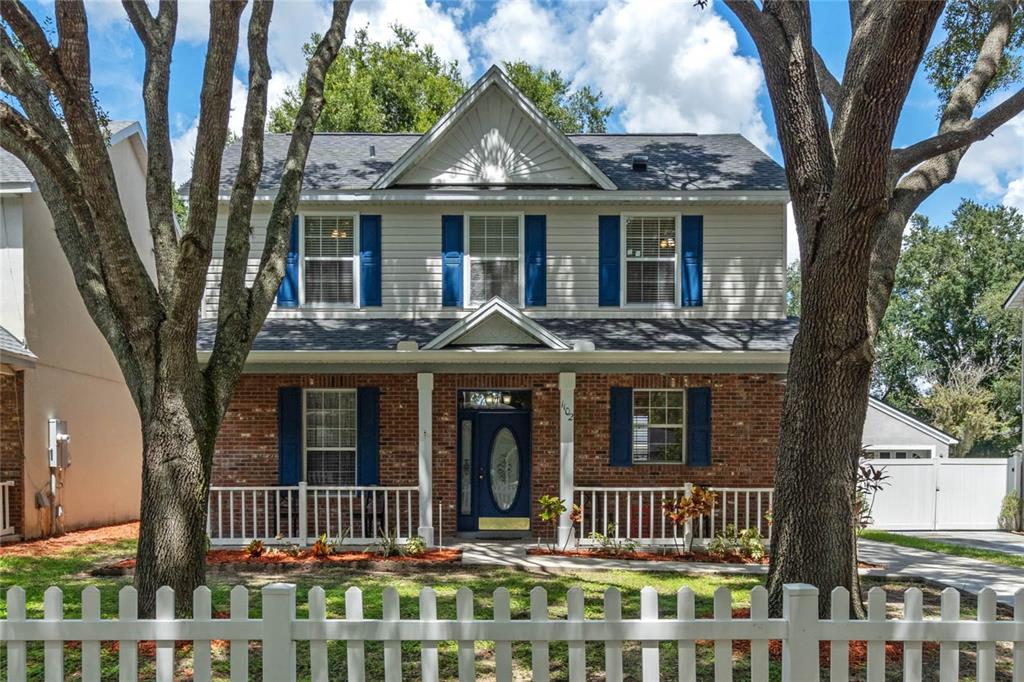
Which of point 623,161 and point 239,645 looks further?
point 623,161

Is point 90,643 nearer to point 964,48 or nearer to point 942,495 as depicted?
point 964,48

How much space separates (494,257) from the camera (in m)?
12.7

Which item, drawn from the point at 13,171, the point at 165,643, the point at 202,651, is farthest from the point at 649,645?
the point at 13,171

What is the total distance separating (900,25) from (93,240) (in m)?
6.08

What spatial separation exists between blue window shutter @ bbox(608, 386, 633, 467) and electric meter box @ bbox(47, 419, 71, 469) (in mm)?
9071

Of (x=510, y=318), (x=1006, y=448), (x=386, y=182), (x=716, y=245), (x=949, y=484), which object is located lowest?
(x=1006, y=448)

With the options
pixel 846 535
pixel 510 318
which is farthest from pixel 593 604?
pixel 510 318

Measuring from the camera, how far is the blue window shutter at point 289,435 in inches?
464

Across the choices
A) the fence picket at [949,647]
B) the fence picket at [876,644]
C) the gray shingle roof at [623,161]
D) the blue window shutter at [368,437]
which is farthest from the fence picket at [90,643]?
the gray shingle roof at [623,161]

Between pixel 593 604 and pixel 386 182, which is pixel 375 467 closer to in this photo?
pixel 386 182

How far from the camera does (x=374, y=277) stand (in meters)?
12.6

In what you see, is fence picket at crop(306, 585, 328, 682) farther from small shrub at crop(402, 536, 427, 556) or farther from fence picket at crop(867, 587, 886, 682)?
small shrub at crop(402, 536, 427, 556)

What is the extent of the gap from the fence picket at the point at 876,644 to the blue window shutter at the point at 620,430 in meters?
8.20

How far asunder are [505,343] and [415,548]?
10.4 feet
